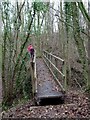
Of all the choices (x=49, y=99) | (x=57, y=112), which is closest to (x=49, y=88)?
(x=49, y=99)

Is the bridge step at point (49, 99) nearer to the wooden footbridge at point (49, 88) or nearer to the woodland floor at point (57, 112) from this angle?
the wooden footbridge at point (49, 88)

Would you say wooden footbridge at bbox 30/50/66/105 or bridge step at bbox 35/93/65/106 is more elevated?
wooden footbridge at bbox 30/50/66/105

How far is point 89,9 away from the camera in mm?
1820

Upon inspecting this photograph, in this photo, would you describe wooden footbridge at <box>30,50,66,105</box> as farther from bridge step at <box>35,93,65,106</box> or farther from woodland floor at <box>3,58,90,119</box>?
woodland floor at <box>3,58,90,119</box>

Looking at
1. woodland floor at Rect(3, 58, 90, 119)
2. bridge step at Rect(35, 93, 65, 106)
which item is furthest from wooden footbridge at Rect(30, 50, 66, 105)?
woodland floor at Rect(3, 58, 90, 119)

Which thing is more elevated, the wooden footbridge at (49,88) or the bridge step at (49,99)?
the wooden footbridge at (49,88)

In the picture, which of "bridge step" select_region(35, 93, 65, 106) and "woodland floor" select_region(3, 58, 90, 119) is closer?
"woodland floor" select_region(3, 58, 90, 119)

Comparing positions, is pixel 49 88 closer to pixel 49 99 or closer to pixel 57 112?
pixel 49 99

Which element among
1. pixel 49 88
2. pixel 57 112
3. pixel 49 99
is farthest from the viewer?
pixel 49 88

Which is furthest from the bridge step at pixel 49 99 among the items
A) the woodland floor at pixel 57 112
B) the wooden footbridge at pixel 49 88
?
the woodland floor at pixel 57 112

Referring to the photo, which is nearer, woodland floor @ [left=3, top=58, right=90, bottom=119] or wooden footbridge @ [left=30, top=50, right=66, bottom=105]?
woodland floor @ [left=3, top=58, right=90, bottom=119]

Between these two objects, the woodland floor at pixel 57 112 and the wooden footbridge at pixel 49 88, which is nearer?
the woodland floor at pixel 57 112

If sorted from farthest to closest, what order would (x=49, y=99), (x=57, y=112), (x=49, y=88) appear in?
(x=49, y=88) < (x=49, y=99) < (x=57, y=112)

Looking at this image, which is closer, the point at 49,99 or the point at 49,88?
the point at 49,99
